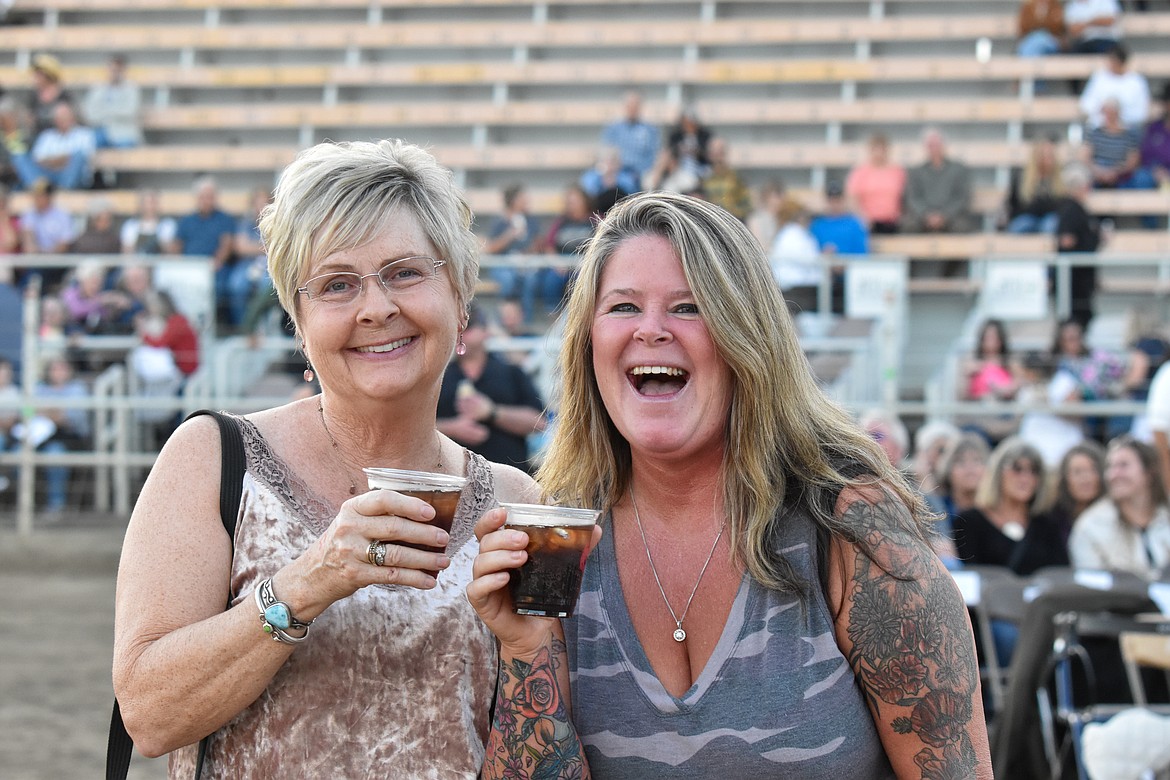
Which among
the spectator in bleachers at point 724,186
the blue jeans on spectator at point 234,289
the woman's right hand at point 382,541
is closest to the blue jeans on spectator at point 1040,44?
the spectator in bleachers at point 724,186

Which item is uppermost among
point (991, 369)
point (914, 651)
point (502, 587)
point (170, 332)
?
point (170, 332)

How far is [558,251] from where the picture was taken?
11375mm

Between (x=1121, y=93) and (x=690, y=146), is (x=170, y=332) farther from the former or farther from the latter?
(x=1121, y=93)

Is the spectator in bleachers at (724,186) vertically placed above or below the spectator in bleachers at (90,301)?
above

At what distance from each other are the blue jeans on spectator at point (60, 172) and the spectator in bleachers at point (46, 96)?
1.10 feet

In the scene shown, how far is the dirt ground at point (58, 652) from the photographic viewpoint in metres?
5.51

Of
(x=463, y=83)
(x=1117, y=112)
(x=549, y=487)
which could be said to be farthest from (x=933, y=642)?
(x=463, y=83)

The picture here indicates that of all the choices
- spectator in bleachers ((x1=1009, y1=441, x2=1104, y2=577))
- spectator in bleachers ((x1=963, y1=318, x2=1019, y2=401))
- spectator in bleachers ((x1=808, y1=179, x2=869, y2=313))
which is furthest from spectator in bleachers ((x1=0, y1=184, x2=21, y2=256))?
spectator in bleachers ((x1=1009, y1=441, x2=1104, y2=577))

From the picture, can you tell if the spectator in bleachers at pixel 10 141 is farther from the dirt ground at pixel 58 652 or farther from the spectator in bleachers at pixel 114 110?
the dirt ground at pixel 58 652

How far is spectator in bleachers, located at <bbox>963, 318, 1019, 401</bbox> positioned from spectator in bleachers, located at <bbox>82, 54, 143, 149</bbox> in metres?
9.44

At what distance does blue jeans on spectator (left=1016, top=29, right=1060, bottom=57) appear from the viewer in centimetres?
1376

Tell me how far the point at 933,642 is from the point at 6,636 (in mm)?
6855

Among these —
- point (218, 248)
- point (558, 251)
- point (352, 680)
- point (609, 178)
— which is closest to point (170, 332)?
point (218, 248)

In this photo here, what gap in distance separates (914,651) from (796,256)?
853 centimetres
